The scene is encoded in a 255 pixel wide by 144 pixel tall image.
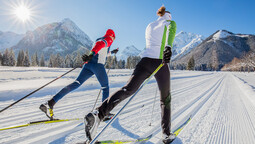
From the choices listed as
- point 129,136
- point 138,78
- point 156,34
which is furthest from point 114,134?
point 156,34

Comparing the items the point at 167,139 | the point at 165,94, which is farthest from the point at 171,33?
the point at 167,139

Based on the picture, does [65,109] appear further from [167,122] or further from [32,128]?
[167,122]

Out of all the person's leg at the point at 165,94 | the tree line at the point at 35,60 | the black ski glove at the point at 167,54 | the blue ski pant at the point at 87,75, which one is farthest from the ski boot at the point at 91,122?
the tree line at the point at 35,60

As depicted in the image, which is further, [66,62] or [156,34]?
[66,62]

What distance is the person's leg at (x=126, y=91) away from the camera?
66.5 inches

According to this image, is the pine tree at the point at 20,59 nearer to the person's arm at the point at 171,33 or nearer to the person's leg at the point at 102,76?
the person's leg at the point at 102,76

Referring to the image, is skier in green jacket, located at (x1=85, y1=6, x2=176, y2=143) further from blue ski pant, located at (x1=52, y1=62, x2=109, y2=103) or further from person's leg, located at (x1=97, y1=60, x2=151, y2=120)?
blue ski pant, located at (x1=52, y1=62, x2=109, y2=103)

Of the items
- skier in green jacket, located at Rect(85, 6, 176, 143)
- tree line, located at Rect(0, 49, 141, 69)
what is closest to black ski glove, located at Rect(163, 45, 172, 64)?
skier in green jacket, located at Rect(85, 6, 176, 143)

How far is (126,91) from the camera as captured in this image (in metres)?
1.79

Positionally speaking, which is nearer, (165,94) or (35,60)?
(165,94)

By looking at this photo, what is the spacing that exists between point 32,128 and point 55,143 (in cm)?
82

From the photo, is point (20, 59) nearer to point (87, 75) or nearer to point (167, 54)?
point (87, 75)

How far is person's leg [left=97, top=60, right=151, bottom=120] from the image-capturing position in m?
1.69

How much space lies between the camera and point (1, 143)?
1978 mm
